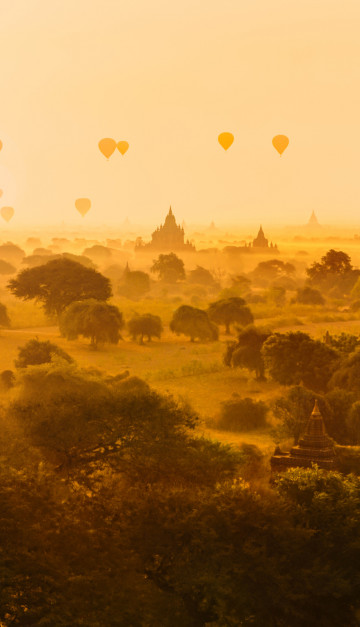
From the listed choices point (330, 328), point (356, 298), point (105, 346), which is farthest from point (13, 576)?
point (356, 298)

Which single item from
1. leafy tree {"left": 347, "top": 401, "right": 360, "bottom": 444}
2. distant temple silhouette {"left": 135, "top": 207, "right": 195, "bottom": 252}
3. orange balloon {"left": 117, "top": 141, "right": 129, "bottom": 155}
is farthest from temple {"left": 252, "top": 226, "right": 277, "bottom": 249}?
leafy tree {"left": 347, "top": 401, "right": 360, "bottom": 444}

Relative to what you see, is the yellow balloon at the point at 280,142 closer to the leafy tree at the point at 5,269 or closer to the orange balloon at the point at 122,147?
the orange balloon at the point at 122,147

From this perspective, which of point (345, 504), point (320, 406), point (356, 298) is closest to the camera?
point (345, 504)

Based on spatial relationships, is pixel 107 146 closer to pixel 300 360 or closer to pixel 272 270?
pixel 272 270

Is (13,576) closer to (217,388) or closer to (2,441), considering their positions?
(2,441)

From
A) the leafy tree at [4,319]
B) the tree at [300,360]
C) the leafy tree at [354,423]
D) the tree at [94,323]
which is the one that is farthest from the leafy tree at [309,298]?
the leafy tree at [354,423]

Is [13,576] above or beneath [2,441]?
beneath

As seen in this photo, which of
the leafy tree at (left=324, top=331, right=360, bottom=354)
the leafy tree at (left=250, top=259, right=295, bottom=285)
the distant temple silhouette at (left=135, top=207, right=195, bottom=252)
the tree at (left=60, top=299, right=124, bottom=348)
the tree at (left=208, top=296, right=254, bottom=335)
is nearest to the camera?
the leafy tree at (left=324, top=331, right=360, bottom=354)

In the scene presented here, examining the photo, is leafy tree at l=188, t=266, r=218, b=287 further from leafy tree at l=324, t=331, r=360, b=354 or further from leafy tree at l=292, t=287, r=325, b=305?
leafy tree at l=324, t=331, r=360, b=354
